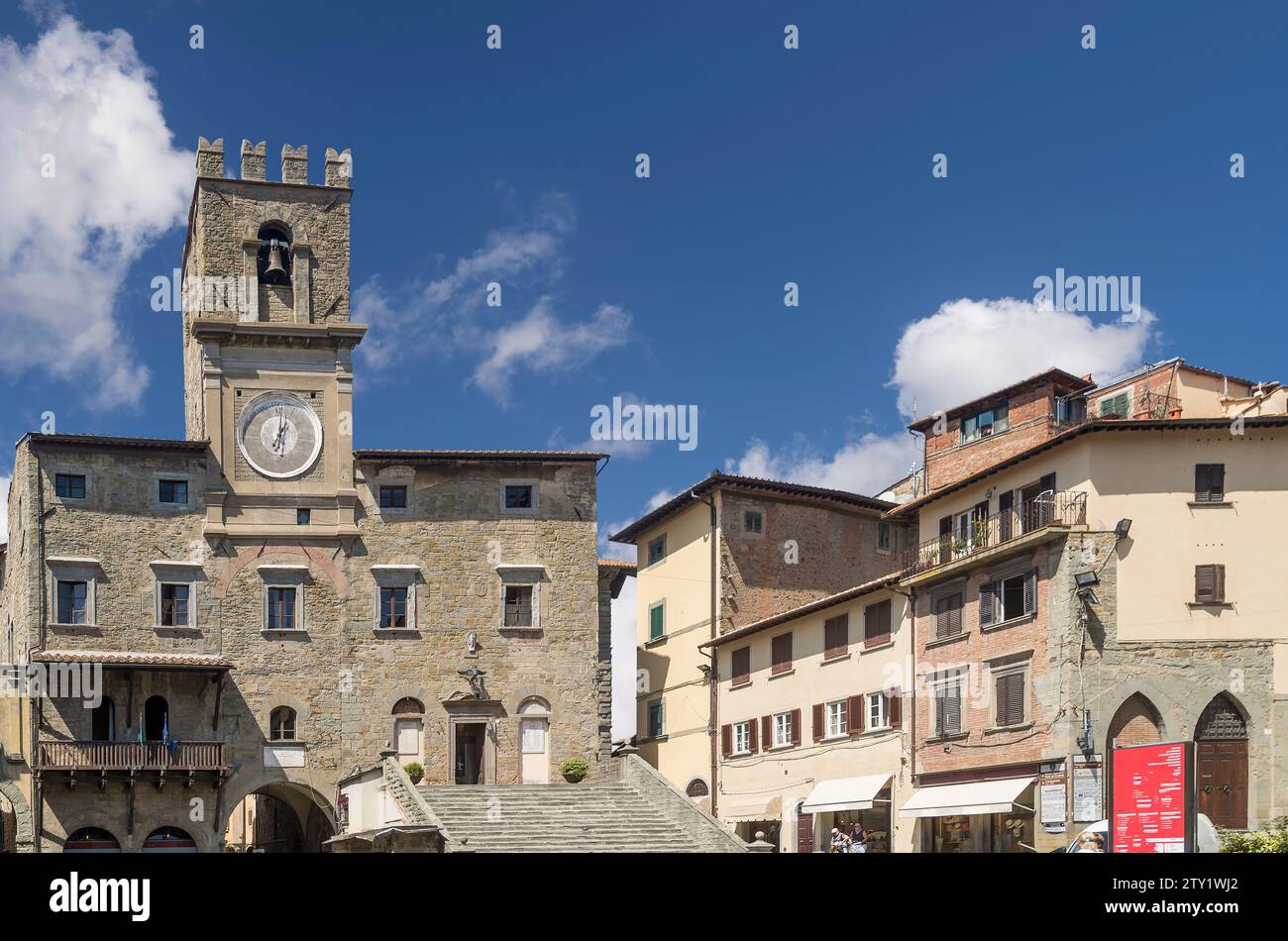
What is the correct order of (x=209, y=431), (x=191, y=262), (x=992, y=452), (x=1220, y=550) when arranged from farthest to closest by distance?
(x=191, y=262), (x=209, y=431), (x=992, y=452), (x=1220, y=550)

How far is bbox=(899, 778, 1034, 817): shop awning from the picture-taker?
3731cm

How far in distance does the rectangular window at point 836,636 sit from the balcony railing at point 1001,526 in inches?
115

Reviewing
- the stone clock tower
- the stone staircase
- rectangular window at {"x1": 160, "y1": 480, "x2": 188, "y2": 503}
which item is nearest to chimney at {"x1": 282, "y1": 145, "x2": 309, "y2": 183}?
the stone clock tower

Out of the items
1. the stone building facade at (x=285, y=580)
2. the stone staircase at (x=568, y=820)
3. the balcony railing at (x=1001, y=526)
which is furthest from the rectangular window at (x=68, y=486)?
the balcony railing at (x=1001, y=526)

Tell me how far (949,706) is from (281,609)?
2236 cm

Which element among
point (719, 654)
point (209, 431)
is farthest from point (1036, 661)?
point (209, 431)

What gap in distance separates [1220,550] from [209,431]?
104 feet

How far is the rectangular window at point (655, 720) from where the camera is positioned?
57.8 meters

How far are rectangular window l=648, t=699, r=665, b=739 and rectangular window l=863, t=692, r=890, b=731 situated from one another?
14.2 metres

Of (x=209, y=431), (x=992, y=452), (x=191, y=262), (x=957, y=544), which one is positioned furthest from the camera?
(x=191, y=262)

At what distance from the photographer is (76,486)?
160ft

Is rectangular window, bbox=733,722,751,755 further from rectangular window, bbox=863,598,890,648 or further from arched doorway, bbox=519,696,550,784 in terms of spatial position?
rectangular window, bbox=863,598,890,648
